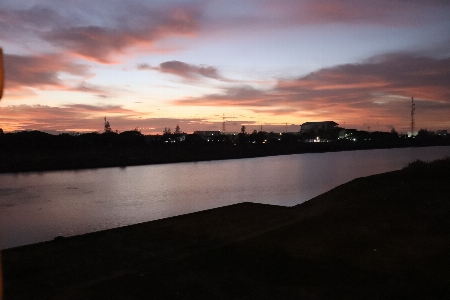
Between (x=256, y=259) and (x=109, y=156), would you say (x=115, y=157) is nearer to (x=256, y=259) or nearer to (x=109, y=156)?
(x=109, y=156)

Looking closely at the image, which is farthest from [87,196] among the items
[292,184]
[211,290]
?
[211,290]

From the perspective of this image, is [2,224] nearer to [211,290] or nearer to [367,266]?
[211,290]

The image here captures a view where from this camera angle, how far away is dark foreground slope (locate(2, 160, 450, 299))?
545 centimetres

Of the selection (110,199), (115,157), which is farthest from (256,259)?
(115,157)

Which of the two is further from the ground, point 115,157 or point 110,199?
point 115,157

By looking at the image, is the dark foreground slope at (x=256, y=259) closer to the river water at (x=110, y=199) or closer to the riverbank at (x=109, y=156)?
the river water at (x=110, y=199)

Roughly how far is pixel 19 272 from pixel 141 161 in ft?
148

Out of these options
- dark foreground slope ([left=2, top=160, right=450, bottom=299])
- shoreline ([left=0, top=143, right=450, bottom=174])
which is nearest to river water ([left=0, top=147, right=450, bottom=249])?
dark foreground slope ([left=2, top=160, right=450, bottom=299])

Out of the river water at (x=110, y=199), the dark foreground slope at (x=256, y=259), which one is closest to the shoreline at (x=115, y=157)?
the river water at (x=110, y=199)

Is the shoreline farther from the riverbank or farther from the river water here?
the river water

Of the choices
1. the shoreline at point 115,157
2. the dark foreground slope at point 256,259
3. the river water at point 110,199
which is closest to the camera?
the dark foreground slope at point 256,259

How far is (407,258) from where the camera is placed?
657 centimetres

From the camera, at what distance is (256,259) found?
6742mm

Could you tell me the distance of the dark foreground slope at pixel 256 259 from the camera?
545cm
